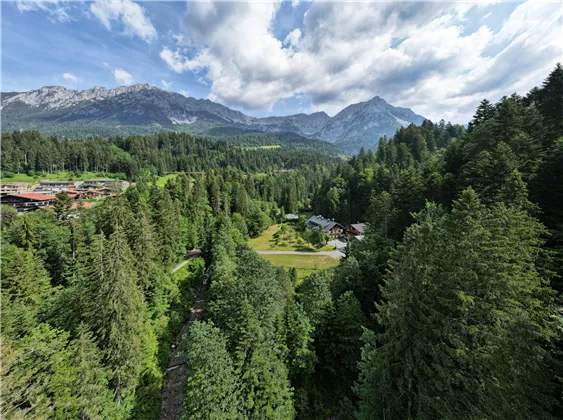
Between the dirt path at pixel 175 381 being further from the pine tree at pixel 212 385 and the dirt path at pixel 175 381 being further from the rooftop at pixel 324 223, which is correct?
the rooftop at pixel 324 223

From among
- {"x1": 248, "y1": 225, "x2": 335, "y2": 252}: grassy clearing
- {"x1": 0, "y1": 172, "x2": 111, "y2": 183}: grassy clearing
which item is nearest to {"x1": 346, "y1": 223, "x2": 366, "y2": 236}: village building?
{"x1": 248, "y1": 225, "x2": 335, "y2": 252}: grassy clearing

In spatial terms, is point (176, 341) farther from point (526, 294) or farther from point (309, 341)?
point (526, 294)

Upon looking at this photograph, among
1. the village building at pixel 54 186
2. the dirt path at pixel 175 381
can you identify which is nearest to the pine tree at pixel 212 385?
the dirt path at pixel 175 381

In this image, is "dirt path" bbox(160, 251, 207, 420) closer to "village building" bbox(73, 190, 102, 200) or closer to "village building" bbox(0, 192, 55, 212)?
"village building" bbox(0, 192, 55, 212)

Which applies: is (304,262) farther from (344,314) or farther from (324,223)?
(344,314)

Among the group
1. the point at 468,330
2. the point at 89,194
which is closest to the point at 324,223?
the point at 468,330

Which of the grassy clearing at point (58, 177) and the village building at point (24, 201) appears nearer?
the village building at point (24, 201)
